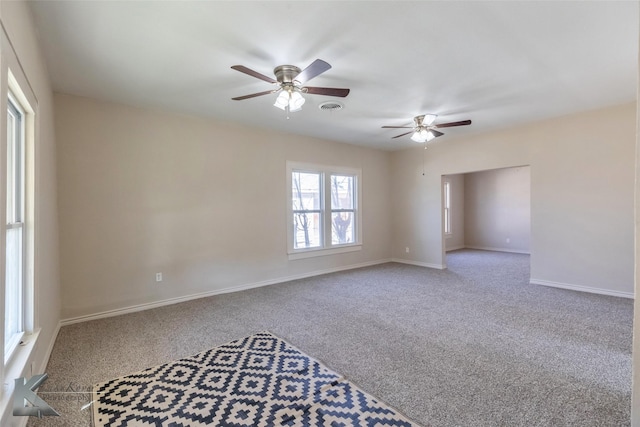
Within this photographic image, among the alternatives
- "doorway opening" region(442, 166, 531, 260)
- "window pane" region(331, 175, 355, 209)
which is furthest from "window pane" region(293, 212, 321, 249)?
"doorway opening" region(442, 166, 531, 260)

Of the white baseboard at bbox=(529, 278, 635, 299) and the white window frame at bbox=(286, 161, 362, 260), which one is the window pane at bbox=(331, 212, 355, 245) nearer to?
the white window frame at bbox=(286, 161, 362, 260)

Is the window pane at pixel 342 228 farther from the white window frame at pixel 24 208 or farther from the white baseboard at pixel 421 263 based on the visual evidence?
the white window frame at pixel 24 208

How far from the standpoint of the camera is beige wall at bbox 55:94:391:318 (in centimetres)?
346

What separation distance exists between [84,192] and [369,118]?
379 cm

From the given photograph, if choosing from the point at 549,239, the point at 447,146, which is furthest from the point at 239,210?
the point at 549,239

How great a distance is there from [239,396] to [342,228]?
4.37 m

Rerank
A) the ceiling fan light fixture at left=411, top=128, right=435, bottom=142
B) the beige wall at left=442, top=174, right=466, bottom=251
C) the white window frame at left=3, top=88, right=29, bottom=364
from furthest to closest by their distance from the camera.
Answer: the beige wall at left=442, top=174, right=466, bottom=251 < the ceiling fan light fixture at left=411, top=128, right=435, bottom=142 < the white window frame at left=3, top=88, right=29, bottom=364

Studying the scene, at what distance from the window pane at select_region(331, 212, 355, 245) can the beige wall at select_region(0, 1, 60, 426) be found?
418cm

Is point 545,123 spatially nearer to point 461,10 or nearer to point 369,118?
point 369,118

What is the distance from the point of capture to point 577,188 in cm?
440

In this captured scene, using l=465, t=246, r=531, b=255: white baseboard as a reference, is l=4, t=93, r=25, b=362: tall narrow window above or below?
above

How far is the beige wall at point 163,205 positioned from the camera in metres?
3.46

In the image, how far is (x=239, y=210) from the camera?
15.3 ft

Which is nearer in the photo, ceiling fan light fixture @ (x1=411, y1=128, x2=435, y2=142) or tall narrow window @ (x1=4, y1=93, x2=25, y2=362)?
tall narrow window @ (x1=4, y1=93, x2=25, y2=362)
